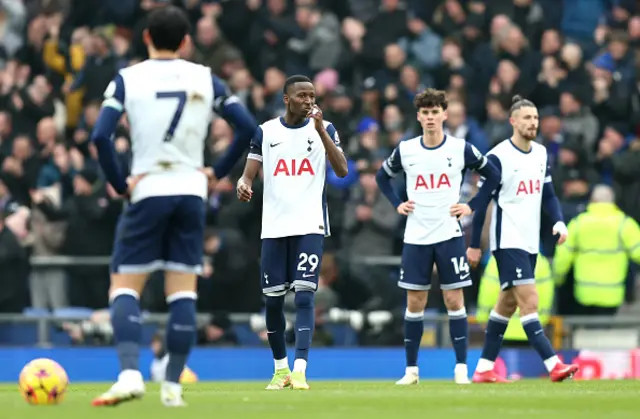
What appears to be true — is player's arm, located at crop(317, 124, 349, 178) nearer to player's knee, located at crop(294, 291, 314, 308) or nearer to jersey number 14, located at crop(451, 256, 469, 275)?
player's knee, located at crop(294, 291, 314, 308)

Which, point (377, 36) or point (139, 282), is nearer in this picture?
point (139, 282)

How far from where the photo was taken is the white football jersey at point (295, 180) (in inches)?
527

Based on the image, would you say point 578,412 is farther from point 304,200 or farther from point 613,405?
point 304,200

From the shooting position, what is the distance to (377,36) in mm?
24188

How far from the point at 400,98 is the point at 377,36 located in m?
1.62

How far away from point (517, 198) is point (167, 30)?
6222 mm

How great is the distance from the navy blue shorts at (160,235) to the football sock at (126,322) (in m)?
0.17

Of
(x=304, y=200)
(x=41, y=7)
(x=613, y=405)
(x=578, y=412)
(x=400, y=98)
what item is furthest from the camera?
(x=41, y=7)

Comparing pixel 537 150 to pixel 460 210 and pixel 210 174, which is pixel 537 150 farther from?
pixel 210 174

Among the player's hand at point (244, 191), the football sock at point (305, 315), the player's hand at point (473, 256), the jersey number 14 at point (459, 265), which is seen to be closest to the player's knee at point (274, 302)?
the football sock at point (305, 315)

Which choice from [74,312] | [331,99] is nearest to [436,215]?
[74,312]

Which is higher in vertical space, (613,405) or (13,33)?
(13,33)

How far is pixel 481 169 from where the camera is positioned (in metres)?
14.9

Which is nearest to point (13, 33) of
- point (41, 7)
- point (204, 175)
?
point (41, 7)
